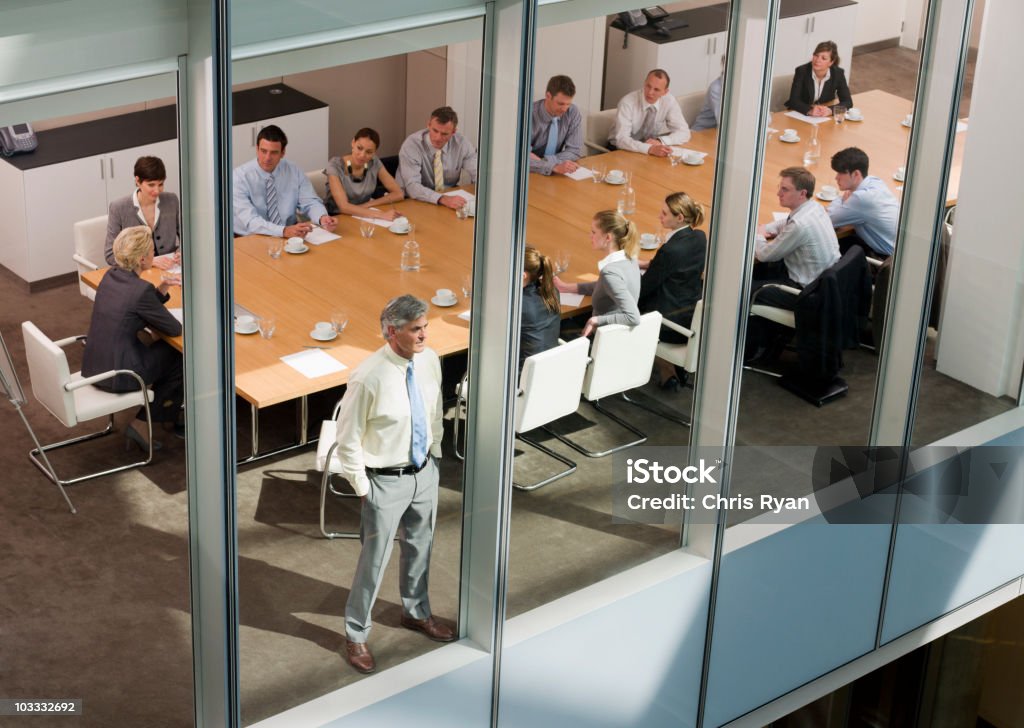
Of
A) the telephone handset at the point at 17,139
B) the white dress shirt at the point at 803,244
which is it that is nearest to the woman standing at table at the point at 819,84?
the white dress shirt at the point at 803,244

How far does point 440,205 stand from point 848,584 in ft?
10.7

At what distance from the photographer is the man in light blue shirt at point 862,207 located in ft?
19.2

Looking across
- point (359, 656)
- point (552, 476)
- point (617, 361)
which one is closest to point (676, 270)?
point (617, 361)

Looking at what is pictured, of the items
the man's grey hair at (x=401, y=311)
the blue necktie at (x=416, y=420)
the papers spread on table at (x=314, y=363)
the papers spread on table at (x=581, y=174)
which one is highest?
the papers spread on table at (x=581, y=174)

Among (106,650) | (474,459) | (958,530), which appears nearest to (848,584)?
(958,530)

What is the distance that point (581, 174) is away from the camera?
4.97m

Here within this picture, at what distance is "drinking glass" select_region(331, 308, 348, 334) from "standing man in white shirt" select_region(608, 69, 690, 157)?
4.24 feet

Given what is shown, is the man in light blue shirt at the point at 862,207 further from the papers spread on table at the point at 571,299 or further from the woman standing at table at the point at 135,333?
the woman standing at table at the point at 135,333

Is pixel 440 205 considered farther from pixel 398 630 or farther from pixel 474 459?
pixel 398 630

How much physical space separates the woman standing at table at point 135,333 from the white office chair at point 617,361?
64.3 inches

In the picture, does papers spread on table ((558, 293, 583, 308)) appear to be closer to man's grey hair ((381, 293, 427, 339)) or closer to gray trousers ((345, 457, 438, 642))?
man's grey hair ((381, 293, 427, 339))

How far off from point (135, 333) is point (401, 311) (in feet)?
3.13

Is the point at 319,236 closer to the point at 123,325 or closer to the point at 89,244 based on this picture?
the point at 123,325

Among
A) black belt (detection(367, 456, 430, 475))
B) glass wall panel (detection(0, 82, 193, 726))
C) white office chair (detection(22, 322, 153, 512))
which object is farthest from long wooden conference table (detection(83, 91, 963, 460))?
black belt (detection(367, 456, 430, 475))
